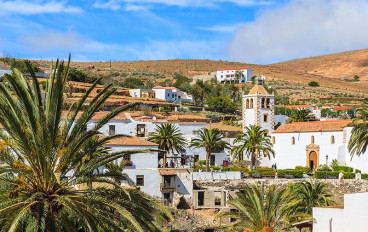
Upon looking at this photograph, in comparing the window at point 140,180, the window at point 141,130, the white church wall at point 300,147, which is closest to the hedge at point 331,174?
the white church wall at point 300,147

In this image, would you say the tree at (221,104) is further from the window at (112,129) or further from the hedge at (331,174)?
the hedge at (331,174)

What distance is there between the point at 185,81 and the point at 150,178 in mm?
79657

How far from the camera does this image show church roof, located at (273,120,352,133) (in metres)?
53.3

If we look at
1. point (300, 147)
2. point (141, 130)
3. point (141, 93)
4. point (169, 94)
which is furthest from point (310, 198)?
point (169, 94)

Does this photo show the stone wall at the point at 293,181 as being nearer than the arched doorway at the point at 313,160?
Yes

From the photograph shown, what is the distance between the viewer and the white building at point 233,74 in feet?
422

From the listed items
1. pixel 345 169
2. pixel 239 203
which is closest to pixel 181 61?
pixel 345 169

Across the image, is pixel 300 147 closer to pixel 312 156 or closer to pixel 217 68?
pixel 312 156

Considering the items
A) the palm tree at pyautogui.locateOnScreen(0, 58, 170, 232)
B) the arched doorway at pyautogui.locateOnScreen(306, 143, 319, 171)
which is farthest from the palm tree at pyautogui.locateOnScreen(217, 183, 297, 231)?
the arched doorway at pyautogui.locateOnScreen(306, 143, 319, 171)

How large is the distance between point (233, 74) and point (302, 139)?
2966 inches

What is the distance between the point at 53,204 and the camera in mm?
14367

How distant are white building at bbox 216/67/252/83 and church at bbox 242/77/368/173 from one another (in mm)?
67810

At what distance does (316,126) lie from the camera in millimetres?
55125

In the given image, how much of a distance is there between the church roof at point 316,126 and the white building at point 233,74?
230 ft
